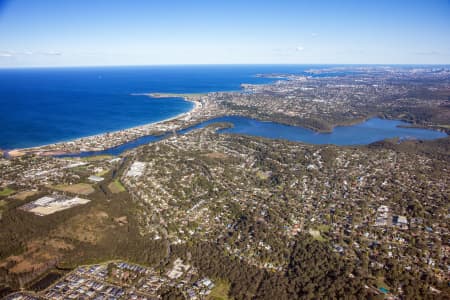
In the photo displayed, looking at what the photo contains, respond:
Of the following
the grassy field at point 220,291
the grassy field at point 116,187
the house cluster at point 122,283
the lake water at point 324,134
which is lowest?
the grassy field at point 220,291

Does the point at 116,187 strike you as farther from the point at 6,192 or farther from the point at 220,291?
the point at 220,291

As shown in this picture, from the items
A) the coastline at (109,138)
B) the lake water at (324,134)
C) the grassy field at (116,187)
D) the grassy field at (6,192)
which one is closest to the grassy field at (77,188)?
the grassy field at (116,187)

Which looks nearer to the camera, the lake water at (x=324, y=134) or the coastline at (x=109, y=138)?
the coastline at (x=109, y=138)

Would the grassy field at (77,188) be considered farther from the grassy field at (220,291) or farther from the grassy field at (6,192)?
the grassy field at (220,291)

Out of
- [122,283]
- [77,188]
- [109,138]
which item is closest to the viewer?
[122,283]

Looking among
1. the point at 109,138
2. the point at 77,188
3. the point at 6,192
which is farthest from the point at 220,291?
the point at 109,138

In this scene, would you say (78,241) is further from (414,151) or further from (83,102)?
(83,102)

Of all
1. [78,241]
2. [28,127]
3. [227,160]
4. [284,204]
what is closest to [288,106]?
[227,160]
